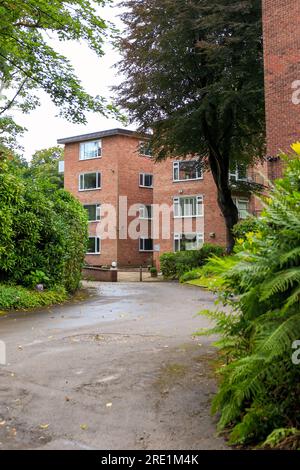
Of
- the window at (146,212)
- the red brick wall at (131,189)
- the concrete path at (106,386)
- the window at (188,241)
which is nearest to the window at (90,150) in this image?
the red brick wall at (131,189)

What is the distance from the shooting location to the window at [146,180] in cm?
3850

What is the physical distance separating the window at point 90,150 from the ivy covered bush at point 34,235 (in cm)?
2386

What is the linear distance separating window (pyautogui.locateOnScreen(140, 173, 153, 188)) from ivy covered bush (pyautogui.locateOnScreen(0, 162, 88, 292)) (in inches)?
957

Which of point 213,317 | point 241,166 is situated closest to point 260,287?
point 213,317

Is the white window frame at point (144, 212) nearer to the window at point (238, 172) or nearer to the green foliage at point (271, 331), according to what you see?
the window at point (238, 172)

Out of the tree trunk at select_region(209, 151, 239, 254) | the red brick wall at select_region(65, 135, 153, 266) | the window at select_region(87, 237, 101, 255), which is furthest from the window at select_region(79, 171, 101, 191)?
the tree trunk at select_region(209, 151, 239, 254)

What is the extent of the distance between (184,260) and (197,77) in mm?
9083

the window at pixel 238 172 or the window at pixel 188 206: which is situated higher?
the window at pixel 238 172

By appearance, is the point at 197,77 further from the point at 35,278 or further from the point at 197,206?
the point at 35,278

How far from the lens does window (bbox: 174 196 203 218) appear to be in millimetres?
33500

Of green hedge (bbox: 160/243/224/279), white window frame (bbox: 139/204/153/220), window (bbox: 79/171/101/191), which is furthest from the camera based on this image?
white window frame (bbox: 139/204/153/220)

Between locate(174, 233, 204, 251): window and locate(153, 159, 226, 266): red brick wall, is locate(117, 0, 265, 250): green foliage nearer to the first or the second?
locate(153, 159, 226, 266): red brick wall
